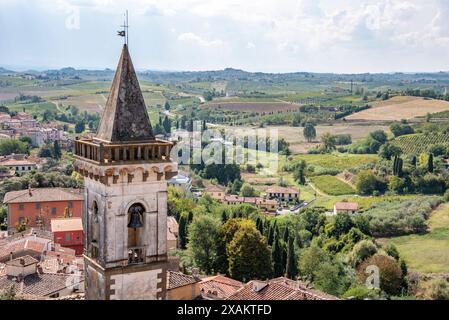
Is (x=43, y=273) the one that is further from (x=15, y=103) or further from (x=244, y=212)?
(x=15, y=103)

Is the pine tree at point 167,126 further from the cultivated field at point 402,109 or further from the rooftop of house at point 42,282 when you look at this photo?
the rooftop of house at point 42,282

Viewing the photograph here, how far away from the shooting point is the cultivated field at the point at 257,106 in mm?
137550

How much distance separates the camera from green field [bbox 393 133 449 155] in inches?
3706

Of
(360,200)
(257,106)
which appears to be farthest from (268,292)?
(257,106)

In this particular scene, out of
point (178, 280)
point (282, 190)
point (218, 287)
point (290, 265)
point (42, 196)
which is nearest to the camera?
point (178, 280)

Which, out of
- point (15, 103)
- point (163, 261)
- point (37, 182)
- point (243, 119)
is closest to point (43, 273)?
point (163, 261)

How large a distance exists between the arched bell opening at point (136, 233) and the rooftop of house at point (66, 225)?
27.0 meters

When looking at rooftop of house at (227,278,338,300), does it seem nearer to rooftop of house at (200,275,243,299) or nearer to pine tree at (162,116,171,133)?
rooftop of house at (200,275,243,299)

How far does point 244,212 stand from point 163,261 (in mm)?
42368

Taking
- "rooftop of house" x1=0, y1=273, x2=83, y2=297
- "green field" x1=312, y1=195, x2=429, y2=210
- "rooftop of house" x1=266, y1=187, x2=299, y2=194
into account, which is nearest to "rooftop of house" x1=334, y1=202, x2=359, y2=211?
"green field" x1=312, y1=195, x2=429, y2=210

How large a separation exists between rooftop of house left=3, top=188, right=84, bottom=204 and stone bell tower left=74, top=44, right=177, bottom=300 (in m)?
33.9

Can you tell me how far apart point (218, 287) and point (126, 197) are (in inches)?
753

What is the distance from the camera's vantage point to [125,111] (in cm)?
1156

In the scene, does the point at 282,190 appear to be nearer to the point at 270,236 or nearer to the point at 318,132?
the point at 270,236
